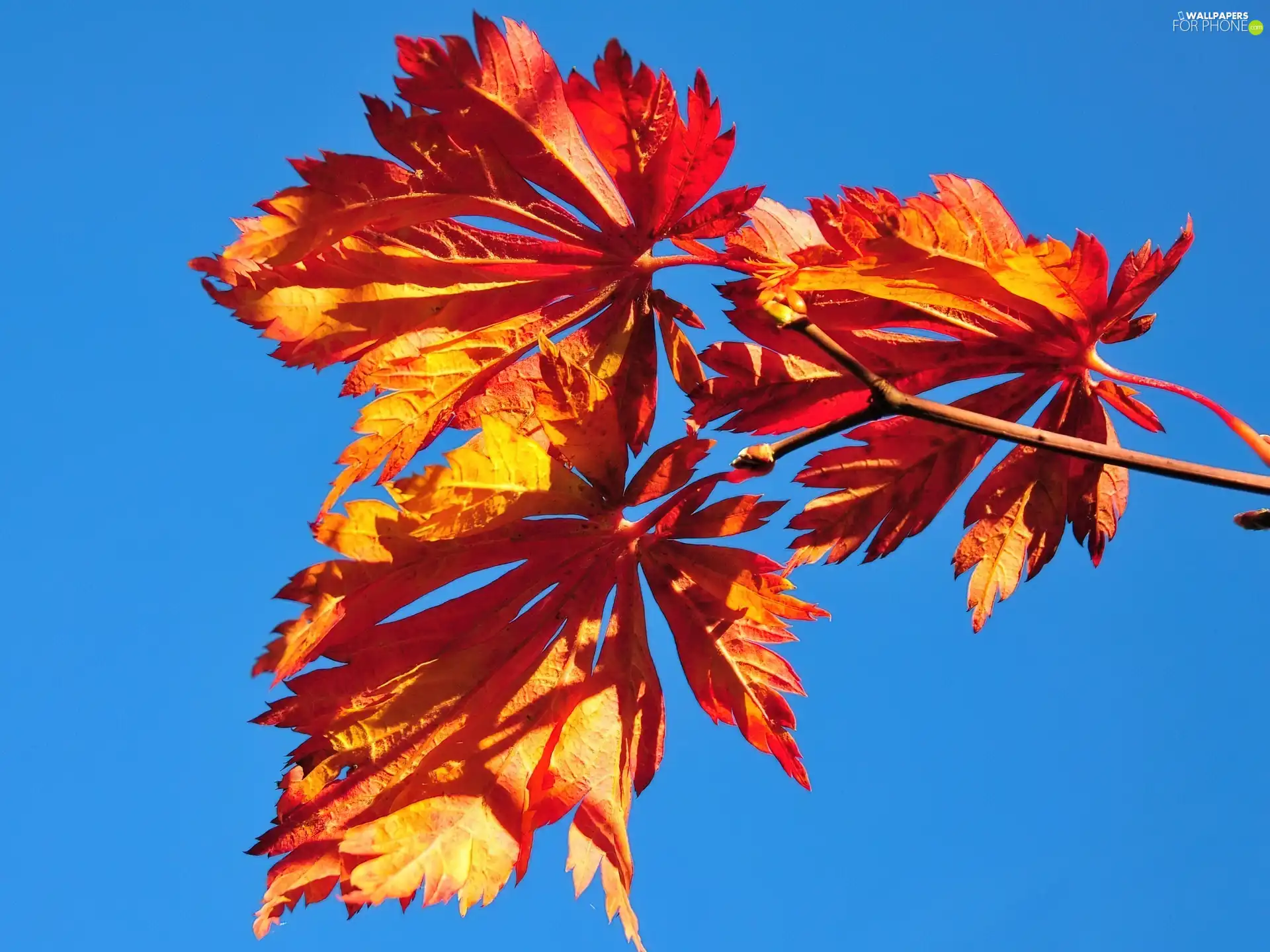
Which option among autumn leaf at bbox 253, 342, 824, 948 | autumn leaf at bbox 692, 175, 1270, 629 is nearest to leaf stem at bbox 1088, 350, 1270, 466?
autumn leaf at bbox 692, 175, 1270, 629

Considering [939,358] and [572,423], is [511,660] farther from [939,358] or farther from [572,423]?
[939,358]

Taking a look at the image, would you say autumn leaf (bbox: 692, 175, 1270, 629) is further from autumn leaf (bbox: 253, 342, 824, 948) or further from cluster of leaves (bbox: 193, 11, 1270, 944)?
autumn leaf (bbox: 253, 342, 824, 948)

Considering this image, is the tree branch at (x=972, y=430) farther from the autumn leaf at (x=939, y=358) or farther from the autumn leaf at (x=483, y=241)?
the autumn leaf at (x=483, y=241)

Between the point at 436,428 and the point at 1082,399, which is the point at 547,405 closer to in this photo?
the point at 436,428

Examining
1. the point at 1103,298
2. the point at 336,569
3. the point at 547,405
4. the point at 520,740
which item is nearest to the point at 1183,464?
the point at 1103,298

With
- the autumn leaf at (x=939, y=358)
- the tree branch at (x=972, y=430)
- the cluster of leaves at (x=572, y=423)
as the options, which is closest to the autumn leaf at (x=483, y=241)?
the cluster of leaves at (x=572, y=423)

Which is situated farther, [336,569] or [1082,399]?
[1082,399]

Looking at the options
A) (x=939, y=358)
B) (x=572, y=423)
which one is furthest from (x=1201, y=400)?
(x=572, y=423)
